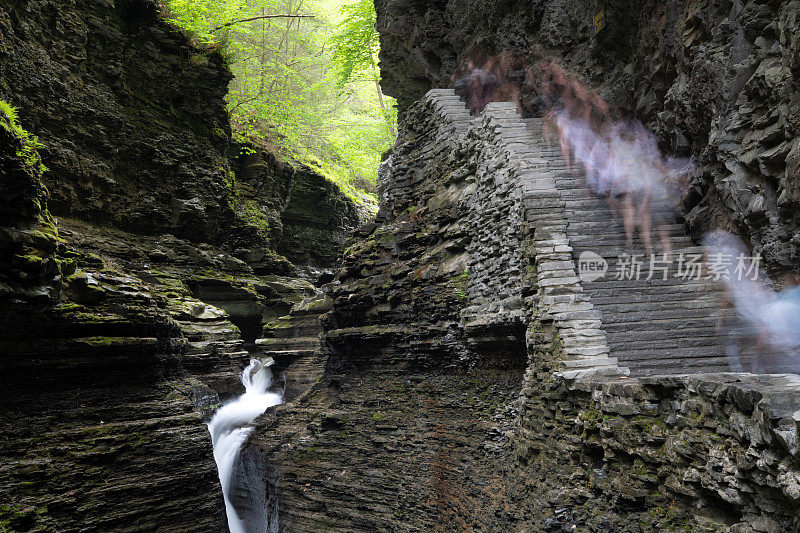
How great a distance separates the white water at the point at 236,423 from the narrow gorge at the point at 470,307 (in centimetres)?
10

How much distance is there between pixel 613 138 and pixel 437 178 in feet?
14.3

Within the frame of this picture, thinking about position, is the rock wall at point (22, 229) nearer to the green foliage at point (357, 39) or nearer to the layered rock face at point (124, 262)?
the layered rock face at point (124, 262)

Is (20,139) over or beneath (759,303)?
over

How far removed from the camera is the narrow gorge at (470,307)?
5.79 meters

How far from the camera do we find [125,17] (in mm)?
17297

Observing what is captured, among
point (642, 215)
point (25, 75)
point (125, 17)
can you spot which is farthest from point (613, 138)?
point (125, 17)

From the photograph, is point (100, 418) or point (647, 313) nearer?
point (647, 313)

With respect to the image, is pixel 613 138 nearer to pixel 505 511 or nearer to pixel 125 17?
pixel 505 511

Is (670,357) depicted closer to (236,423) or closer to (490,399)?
(490,399)

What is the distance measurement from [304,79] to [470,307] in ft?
69.7

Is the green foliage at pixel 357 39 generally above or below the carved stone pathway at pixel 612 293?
above

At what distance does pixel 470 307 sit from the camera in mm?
9867

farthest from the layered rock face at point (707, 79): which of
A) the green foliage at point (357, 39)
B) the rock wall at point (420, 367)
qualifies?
the green foliage at point (357, 39)

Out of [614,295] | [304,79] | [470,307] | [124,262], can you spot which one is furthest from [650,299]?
[304,79]
